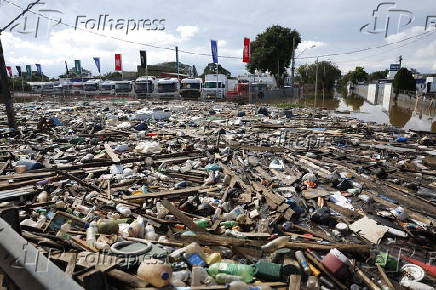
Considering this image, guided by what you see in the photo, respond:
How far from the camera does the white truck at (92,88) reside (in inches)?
1549

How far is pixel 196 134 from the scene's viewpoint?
1211 cm

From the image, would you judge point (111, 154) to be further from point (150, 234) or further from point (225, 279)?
point (225, 279)

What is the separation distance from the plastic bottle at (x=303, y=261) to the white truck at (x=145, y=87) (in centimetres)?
3367

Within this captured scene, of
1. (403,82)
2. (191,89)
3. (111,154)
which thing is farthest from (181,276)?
(403,82)

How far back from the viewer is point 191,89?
3328cm

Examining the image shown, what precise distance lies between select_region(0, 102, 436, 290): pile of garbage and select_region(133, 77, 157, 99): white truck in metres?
25.9

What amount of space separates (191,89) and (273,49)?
2037cm

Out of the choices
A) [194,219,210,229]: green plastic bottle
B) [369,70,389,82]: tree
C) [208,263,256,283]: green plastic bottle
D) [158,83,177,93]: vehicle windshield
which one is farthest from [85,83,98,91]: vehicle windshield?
[369,70,389,82]: tree

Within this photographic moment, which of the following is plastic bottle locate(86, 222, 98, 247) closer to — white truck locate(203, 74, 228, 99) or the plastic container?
the plastic container

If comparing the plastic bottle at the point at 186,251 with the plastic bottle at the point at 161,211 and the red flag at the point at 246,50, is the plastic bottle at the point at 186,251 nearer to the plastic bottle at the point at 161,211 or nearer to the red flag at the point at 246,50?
the plastic bottle at the point at 161,211

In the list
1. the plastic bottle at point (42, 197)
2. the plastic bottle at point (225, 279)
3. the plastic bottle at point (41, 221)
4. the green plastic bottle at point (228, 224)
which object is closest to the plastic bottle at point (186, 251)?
the plastic bottle at point (225, 279)

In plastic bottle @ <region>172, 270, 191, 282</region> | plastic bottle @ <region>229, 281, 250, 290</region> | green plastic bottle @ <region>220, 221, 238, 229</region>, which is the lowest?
green plastic bottle @ <region>220, 221, 238, 229</region>

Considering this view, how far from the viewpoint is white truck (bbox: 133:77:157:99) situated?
117 ft

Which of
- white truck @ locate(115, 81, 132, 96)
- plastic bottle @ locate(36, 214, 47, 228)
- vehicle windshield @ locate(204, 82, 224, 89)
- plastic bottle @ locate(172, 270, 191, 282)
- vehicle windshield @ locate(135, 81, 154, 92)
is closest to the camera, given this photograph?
plastic bottle @ locate(172, 270, 191, 282)
